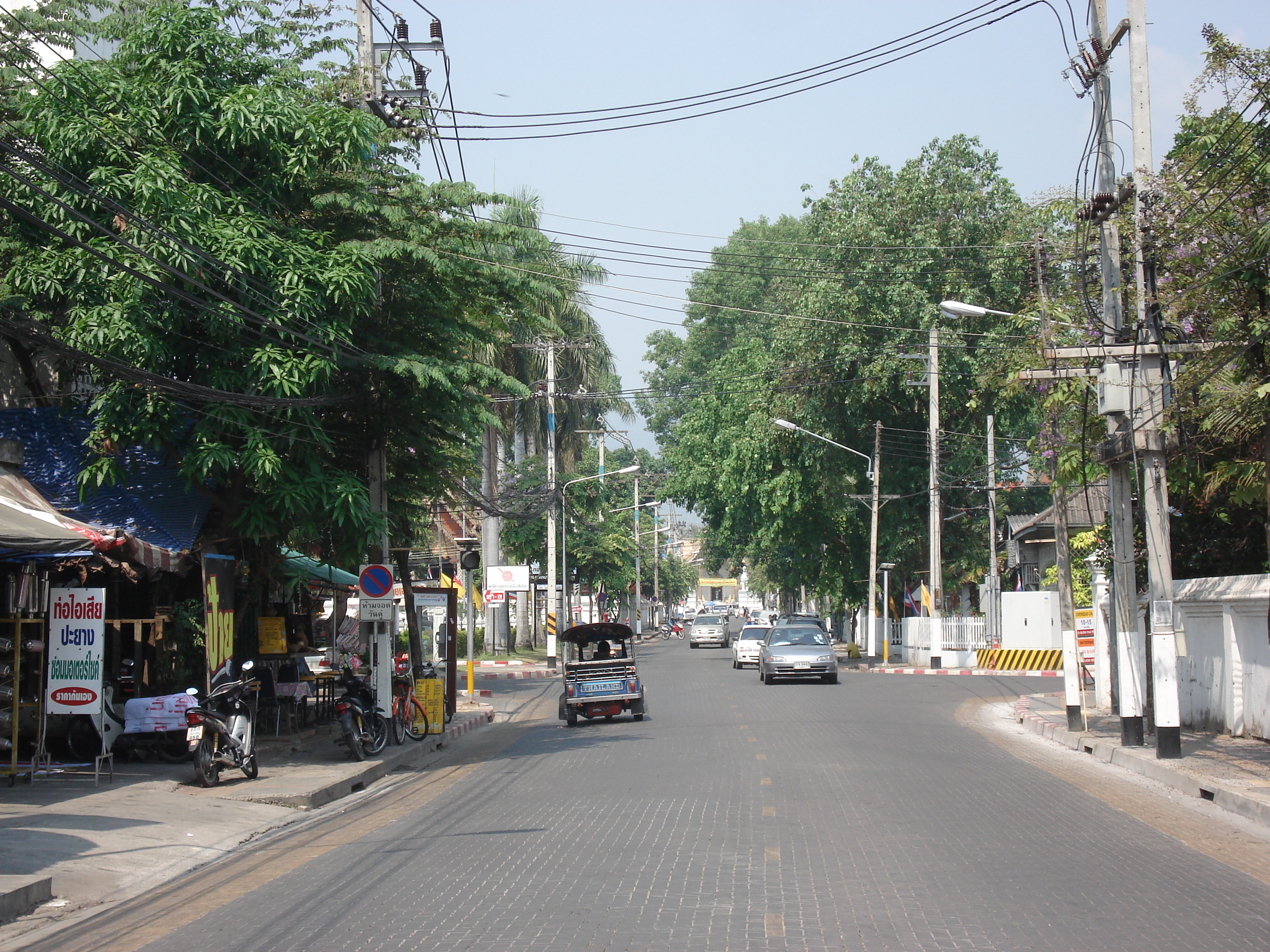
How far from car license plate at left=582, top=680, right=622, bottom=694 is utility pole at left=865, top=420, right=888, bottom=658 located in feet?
72.0

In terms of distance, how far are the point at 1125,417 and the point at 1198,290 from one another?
1.96m

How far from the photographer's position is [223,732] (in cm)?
1317

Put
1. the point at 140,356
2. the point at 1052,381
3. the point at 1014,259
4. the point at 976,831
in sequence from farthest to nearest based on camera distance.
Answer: the point at 1014,259
the point at 1052,381
the point at 140,356
the point at 976,831

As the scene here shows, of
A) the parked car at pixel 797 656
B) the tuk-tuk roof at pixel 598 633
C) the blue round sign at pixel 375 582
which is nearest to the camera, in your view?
the blue round sign at pixel 375 582

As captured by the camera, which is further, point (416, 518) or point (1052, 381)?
point (416, 518)

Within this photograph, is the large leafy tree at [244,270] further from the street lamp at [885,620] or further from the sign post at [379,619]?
the street lamp at [885,620]

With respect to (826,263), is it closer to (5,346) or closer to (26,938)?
(5,346)

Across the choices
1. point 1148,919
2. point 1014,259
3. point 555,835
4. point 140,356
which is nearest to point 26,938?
point 555,835

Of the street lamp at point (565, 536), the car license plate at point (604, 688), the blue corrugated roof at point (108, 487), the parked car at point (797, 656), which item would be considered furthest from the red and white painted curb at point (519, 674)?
the blue corrugated roof at point (108, 487)

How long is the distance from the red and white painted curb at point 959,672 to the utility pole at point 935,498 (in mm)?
591

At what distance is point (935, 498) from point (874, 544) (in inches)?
200

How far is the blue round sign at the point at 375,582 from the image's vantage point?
56.5 feet

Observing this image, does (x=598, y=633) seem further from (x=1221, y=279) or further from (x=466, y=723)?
(x=1221, y=279)

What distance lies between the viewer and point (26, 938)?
7.14m
